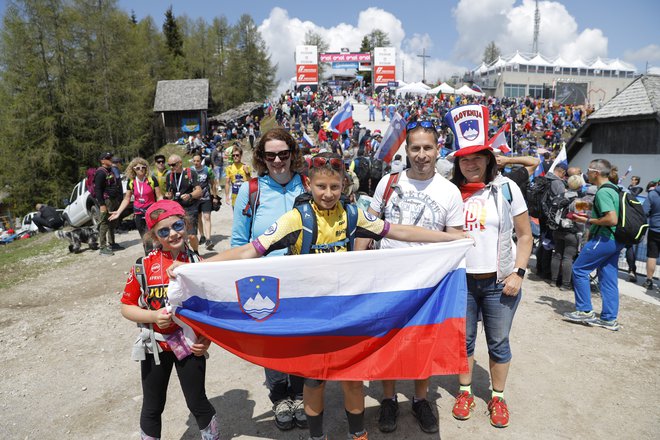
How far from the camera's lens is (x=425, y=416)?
327cm

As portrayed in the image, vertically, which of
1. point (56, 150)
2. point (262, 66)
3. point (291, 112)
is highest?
point (262, 66)

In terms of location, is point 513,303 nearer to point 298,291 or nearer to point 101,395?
point 298,291

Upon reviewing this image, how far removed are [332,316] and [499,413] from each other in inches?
71.4

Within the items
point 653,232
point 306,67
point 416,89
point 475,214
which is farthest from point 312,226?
point 306,67

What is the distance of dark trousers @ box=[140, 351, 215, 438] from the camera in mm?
2623

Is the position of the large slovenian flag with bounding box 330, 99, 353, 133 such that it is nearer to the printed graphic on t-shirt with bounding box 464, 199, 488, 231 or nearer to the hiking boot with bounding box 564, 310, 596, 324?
the hiking boot with bounding box 564, 310, 596, 324

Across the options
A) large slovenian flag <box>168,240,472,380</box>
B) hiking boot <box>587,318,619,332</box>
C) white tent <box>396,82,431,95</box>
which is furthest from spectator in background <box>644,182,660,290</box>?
white tent <box>396,82,431,95</box>

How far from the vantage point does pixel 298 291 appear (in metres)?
2.51

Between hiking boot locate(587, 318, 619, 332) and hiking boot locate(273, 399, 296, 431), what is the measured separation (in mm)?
4180

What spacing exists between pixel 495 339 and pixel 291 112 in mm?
37944

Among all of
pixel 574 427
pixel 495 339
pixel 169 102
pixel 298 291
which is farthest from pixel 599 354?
pixel 169 102

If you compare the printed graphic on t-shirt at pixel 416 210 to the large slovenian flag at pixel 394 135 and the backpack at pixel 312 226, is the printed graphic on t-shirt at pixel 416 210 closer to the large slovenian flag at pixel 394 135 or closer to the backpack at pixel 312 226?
the backpack at pixel 312 226

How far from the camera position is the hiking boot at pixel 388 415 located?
3237 mm

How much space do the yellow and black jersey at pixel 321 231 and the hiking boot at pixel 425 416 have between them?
5.12 ft
